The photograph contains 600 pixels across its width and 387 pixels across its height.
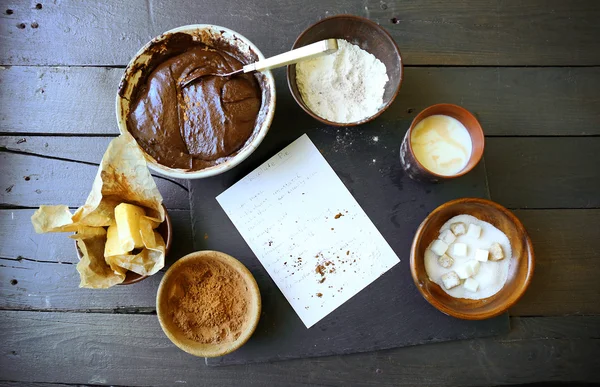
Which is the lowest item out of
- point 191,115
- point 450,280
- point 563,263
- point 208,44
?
point 563,263

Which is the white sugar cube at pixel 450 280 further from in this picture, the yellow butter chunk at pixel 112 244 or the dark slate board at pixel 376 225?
the yellow butter chunk at pixel 112 244

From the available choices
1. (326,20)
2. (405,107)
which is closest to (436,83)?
(405,107)

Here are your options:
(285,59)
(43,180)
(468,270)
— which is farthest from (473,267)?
(43,180)

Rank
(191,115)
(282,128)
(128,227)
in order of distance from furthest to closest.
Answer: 1. (282,128)
2. (191,115)
3. (128,227)

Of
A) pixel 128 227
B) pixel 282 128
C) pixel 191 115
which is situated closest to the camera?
pixel 128 227

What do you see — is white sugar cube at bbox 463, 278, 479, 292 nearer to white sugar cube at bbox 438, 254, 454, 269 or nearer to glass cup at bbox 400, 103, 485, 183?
white sugar cube at bbox 438, 254, 454, 269

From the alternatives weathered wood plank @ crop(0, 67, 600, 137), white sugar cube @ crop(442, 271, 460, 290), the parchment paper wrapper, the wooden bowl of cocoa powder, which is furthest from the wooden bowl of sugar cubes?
the parchment paper wrapper

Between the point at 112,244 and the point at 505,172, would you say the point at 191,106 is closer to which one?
the point at 112,244
